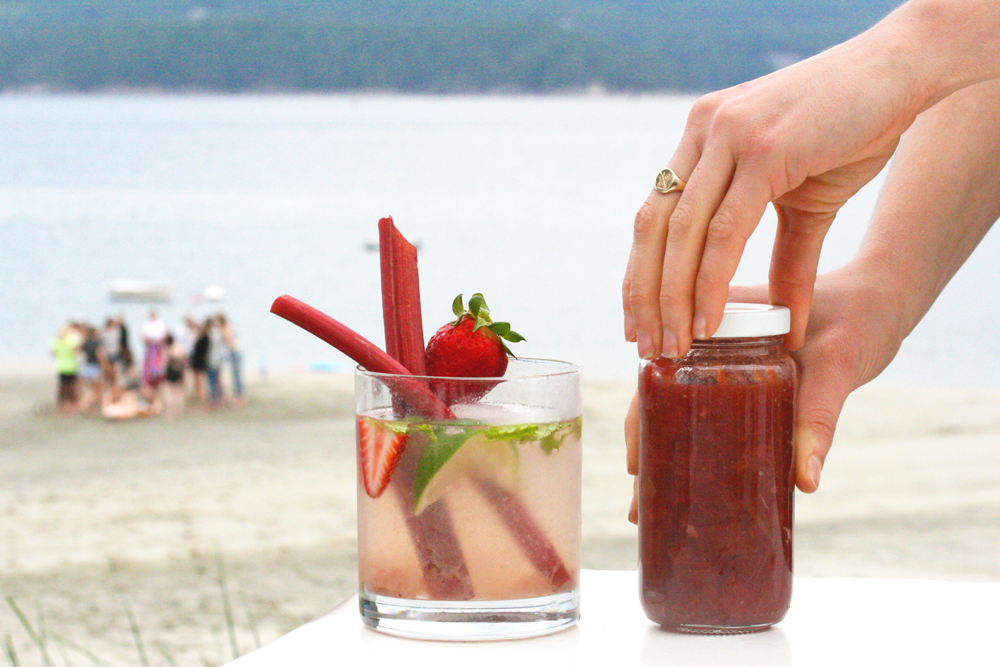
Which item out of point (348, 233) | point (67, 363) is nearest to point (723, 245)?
point (67, 363)

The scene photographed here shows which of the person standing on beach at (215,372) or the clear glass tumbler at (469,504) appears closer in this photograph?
the clear glass tumbler at (469,504)

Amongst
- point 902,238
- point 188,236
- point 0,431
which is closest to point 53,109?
point 188,236

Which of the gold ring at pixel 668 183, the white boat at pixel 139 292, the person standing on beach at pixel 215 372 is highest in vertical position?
the gold ring at pixel 668 183

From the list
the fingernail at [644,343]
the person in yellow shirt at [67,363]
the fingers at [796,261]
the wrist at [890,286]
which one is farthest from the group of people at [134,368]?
the fingernail at [644,343]

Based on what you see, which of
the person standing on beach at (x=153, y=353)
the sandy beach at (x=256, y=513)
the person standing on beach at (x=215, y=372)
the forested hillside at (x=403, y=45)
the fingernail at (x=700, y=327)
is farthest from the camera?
the forested hillside at (x=403, y=45)

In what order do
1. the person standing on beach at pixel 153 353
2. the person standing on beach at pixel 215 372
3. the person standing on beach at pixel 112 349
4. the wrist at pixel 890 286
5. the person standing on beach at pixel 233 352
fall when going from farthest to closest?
the person standing on beach at pixel 215 372
the person standing on beach at pixel 233 352
the person standing on beach at pixel 112 349
the person standing on beach at pixel 153 353
the wrist at pixel 890 286

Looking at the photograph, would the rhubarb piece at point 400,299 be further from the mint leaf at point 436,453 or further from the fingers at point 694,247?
the fingers at point 694,247
